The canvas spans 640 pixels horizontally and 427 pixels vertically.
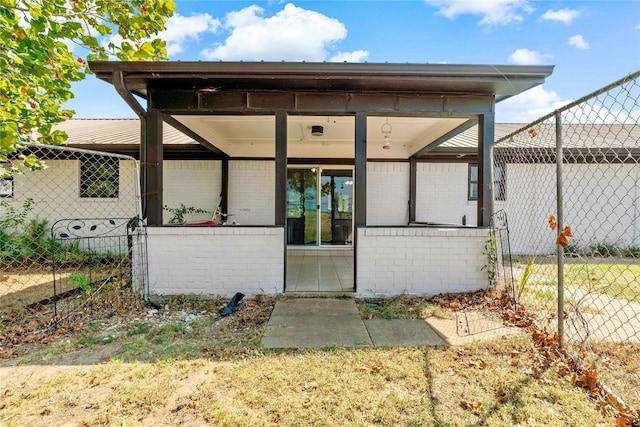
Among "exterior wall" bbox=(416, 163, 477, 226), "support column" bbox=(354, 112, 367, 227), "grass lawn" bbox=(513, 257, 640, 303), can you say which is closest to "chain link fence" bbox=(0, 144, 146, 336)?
"support column" bbox=(354, 112, 367, 227)

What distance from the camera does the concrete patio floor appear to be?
9.88 feet

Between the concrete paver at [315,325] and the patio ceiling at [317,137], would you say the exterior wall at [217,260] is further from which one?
the patio ceiling at [317,137]

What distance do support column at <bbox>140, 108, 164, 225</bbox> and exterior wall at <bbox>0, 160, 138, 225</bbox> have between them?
4.51 m

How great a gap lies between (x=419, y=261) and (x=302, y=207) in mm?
4616

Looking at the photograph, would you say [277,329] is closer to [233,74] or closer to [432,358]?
[432,358]

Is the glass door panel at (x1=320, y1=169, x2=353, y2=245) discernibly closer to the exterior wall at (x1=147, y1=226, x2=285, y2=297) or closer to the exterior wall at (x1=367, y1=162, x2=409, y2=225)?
the exterior wall at (x1=367, y1=162, x2=409, y2=225)

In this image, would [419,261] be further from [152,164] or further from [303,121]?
[152,164]

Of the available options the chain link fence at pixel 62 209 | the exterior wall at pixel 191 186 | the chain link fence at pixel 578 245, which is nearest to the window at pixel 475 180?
the chain link fence at pixel 578 245

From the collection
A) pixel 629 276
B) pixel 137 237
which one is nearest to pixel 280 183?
pixel 137 237

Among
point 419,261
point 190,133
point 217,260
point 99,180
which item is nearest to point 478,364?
point 419,261

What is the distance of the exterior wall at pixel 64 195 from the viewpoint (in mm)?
8172

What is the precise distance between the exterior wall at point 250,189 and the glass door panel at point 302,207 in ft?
1.92

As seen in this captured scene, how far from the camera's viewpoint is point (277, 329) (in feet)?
Answer: 10.9

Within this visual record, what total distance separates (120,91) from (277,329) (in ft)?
12.5
